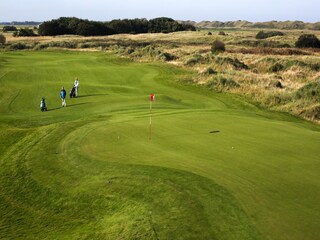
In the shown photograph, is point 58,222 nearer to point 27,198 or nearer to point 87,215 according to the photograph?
point 87,215

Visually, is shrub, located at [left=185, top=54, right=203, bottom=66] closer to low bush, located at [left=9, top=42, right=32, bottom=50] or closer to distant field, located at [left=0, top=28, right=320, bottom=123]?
distant field, located at [left=0, top=28, right=320, bottom=123]

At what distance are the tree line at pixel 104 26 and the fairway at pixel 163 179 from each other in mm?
107102

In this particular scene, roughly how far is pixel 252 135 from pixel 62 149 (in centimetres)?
689

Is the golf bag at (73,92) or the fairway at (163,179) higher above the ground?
the fairway at (163,179)

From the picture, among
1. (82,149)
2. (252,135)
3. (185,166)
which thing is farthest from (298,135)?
(82,149)

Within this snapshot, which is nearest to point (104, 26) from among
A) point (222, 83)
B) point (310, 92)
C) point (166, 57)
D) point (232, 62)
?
point (166, 57)

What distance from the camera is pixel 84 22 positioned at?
403ft

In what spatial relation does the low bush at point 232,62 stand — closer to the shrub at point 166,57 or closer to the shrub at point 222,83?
the shrub at point 222,83

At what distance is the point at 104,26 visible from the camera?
129250mm

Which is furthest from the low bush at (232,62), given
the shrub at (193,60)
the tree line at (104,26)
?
the tree line at (104,26)

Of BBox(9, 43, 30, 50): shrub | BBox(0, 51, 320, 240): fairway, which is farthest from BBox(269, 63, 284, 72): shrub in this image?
Answer: BBox(9, 43, 30, 50): shrub

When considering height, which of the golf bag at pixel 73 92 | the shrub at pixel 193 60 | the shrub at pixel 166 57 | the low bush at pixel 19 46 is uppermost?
the golf bag at pixel 73 92

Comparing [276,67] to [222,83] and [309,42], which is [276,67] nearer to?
[222,83]

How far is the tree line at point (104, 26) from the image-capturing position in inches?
4717
